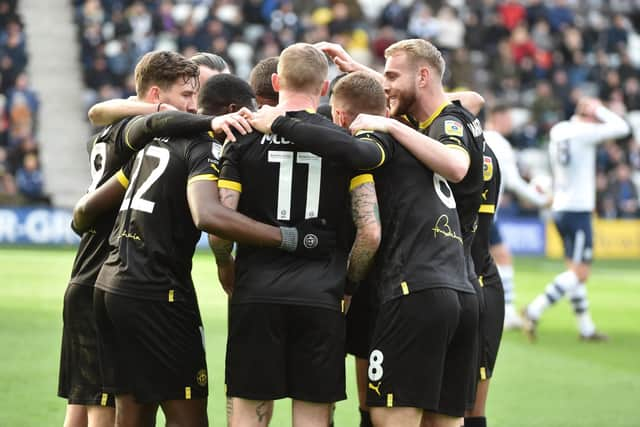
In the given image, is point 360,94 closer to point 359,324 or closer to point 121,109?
point 359,324

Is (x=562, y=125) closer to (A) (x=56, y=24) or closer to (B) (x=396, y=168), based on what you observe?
(B) (x=396, y=168)

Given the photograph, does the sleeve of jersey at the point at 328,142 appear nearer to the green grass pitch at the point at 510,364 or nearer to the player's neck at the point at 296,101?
the player's neck at the point at 296,101

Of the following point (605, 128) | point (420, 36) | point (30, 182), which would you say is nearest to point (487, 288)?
point (605, 128)

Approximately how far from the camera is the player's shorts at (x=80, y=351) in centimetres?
574

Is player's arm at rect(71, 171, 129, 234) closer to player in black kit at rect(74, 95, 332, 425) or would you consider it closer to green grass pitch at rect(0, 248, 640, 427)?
player in black kit at rect(74, 95, 332, 425)

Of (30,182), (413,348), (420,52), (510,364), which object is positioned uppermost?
(30,182)

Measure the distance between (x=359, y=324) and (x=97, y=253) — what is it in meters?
1.48

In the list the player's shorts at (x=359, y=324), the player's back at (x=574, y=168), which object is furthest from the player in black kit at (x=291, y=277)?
the player's back at (x=574, y=168)

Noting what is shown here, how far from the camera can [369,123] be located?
5293mm

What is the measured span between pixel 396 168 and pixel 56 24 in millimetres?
23760

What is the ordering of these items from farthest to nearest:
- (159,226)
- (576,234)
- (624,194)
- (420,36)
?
(420,36) → (624,194) → (576,234) → (159,226)

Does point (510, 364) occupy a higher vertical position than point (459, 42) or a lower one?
lower

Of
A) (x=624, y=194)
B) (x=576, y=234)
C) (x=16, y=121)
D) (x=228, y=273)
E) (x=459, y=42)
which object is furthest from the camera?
(x=459, y=42)

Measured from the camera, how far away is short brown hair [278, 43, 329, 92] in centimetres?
524
